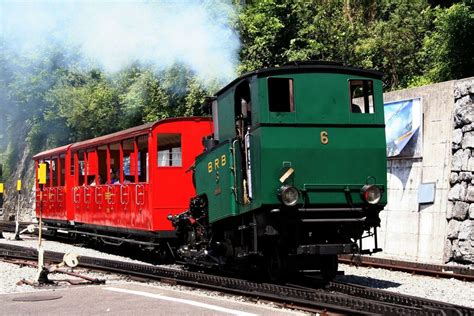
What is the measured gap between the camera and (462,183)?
14.1m

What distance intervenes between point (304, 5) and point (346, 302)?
19394 millimetres

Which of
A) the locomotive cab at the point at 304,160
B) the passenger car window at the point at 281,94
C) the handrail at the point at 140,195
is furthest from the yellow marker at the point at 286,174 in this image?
the handrail at the point at 140,195

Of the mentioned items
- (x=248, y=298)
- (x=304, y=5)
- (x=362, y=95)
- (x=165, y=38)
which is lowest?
(x=248, y=298)

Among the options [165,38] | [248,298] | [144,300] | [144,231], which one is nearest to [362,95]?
[248,298]

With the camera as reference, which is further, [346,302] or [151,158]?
[151,158]

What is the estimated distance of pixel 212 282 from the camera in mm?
10383

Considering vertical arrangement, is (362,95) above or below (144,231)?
above

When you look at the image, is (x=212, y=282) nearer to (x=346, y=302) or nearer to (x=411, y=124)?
(x=346, y=302)

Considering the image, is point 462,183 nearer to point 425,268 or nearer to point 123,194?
point 425,268

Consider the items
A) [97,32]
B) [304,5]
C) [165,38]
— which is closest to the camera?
[165,38]

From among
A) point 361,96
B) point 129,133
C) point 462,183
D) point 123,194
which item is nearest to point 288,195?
point 361,96

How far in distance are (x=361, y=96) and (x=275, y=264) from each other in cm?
285

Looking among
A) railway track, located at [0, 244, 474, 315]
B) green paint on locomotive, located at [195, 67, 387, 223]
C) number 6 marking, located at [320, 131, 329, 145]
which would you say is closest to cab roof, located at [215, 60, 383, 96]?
green paint on locomotive, located at [195, 67, 387, 223]

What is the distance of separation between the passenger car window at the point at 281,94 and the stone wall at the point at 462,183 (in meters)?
6.08
